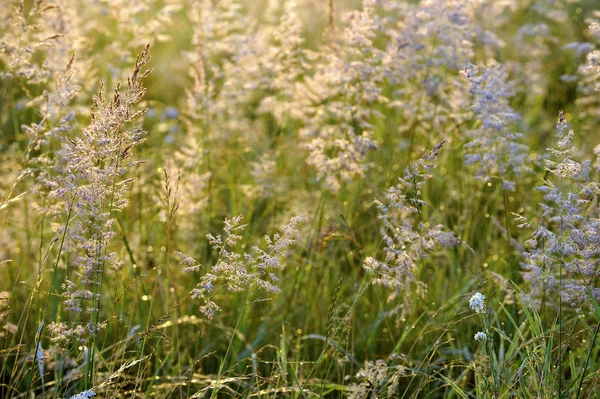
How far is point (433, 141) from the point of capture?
396cm

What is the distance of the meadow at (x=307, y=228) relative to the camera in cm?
223

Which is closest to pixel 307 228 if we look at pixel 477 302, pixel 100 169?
pixel 100 169

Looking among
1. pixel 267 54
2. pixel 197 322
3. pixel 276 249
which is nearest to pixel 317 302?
pixel 197 322

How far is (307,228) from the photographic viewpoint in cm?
359

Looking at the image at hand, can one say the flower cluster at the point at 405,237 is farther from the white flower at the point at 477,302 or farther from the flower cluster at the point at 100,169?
the flower cluster at the point at 100,169

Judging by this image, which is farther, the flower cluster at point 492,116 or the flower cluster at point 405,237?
the flower cluster at point 492,116

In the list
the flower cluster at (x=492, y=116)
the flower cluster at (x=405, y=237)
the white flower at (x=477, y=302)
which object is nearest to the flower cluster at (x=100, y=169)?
the flower cluster at (x=405, y=237)

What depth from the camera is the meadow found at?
223 cm

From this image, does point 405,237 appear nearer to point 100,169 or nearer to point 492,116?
point 492,116

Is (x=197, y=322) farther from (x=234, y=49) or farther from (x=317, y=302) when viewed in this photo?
(x=234, y=49)

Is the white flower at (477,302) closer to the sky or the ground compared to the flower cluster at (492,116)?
closer to the ground

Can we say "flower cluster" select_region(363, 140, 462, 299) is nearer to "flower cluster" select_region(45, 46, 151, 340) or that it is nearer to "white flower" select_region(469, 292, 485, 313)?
"white flower" select_region(469, 292, 485, 313)

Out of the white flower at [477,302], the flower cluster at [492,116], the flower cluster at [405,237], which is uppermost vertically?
the flower cluster at [492,116]

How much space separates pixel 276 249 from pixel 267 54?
87.1 inches
